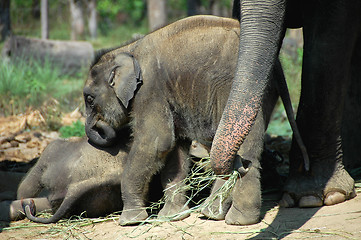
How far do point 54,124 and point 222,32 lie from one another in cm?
463

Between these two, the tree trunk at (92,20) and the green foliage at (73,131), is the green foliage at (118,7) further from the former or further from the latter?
the green foliage at (73,131)

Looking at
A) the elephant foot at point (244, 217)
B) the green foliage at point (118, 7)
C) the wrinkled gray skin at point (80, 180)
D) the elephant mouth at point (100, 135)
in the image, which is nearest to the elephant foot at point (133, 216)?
the wrinkled gray skin at point (80, 180)

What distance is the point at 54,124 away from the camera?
8.44 meters

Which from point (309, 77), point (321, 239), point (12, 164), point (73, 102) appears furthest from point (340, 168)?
point (73, 102)

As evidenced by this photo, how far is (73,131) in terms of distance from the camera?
7.70m

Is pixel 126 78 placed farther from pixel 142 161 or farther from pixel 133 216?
pixel 133 216

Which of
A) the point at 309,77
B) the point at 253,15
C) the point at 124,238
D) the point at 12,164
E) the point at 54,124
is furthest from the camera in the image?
the point at 54,124

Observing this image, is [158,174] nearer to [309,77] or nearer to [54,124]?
[309,77]

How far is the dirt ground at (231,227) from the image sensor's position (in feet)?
12.4

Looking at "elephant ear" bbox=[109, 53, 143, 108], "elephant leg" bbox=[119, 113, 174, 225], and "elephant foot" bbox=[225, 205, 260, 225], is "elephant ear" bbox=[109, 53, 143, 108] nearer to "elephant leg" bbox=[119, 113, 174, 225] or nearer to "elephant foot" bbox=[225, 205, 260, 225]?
"elephant leg" bbox=[119, 113, 174, 225]

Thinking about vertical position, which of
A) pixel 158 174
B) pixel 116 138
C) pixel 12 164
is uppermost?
pixel 116 138

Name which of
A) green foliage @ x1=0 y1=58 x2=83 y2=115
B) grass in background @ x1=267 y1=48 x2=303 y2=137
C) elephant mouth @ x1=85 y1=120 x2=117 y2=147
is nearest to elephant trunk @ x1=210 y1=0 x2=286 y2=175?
elephant mouth @ x1=85 y1=120 x2=117 y2=147

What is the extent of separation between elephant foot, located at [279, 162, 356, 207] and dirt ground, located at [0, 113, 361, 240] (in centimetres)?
7

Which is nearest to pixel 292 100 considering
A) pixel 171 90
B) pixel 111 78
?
pixel 171 90
